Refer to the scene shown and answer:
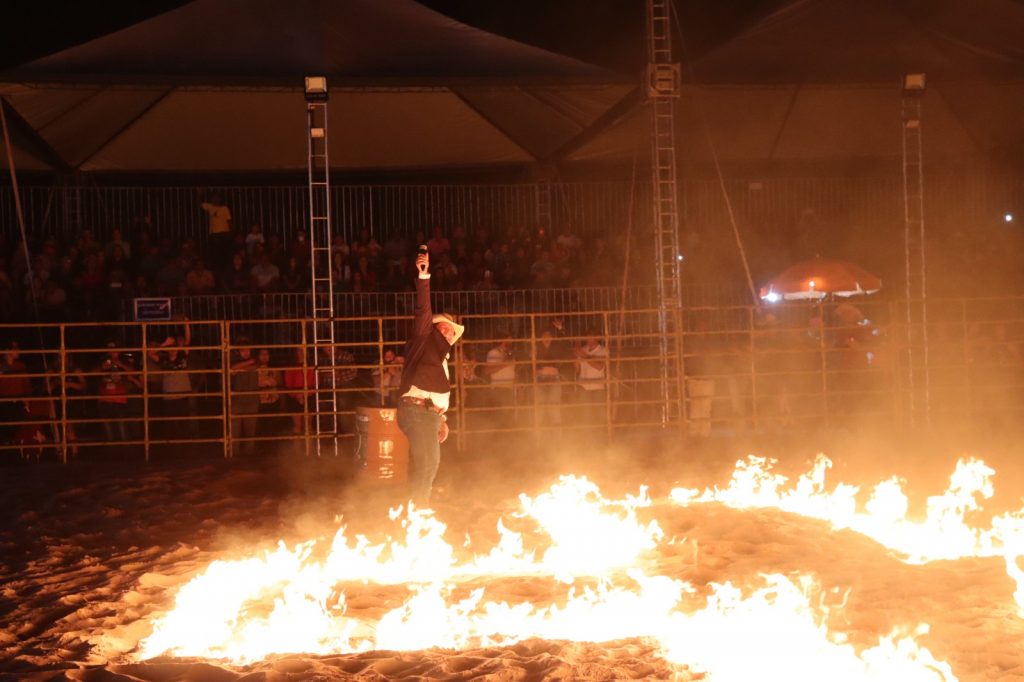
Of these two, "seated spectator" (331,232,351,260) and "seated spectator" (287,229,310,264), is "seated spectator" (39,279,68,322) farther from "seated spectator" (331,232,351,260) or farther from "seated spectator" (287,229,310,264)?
"seated spectator" (331,232,351,260)

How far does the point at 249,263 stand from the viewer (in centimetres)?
1795

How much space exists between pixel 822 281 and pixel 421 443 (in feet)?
30.5

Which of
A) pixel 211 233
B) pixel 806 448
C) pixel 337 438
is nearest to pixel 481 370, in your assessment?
pixel 337 438

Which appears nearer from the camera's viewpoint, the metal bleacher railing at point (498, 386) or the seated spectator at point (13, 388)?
the metal bleacher railing at point (498, 386)

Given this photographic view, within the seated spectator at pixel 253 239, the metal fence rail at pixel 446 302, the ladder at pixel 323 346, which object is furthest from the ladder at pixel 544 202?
the ladder at pixel 323 346

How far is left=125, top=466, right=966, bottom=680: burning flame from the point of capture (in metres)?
5.50

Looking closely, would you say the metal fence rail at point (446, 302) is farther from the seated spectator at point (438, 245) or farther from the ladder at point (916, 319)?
the ladder at point (916, 319)

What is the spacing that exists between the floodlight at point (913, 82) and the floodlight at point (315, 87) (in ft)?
25.7

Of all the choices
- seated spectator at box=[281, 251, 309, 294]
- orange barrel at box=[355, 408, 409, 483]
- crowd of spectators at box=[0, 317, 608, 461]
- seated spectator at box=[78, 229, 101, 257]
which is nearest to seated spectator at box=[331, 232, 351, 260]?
seated spectator at box=[281, 251, 309, 294]

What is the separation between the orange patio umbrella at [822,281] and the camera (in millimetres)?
15414

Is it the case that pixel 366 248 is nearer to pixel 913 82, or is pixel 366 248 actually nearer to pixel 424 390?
pixel 913 82

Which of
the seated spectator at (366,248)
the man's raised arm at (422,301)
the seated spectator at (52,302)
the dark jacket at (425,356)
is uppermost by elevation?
the seated spectator at (366,248)

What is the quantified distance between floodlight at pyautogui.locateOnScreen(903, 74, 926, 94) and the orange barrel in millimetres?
8530

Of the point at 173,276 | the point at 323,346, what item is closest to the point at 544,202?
the point at 173,276
